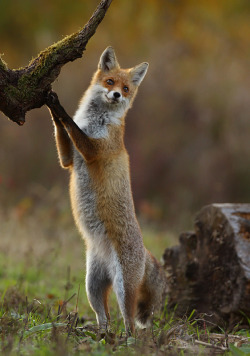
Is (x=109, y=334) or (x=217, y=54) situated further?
(x=217, y=54)

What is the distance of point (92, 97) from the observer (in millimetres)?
7152

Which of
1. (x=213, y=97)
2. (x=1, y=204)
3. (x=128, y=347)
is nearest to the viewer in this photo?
(x=128, y=347)

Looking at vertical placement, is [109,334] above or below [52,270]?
below

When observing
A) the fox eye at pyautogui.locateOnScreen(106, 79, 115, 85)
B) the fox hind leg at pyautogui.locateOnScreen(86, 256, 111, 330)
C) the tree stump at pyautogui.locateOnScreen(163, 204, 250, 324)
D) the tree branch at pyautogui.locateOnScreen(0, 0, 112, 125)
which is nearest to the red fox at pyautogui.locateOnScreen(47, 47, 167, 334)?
the fox hind leg at pyautogui.locateOnScreen(86, 256, 111, 330)

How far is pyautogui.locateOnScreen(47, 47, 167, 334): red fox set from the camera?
632 cm

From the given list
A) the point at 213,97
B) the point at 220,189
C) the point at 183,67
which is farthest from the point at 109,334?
the point at 183,67

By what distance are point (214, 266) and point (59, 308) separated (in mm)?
3205

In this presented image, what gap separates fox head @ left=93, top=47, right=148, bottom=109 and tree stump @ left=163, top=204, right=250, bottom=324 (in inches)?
90.3

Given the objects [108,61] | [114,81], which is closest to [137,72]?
[108,61]

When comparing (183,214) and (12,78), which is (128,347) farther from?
(183,214)

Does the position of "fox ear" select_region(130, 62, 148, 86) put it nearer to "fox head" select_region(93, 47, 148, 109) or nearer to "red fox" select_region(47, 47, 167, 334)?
"fox head" select_region(93, 47, 148, 109)

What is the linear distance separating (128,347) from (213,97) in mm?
15474

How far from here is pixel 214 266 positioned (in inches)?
299

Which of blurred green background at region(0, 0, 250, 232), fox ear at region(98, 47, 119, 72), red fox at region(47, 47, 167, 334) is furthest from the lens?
blurred green background at region(0, 0, 250, 232)
